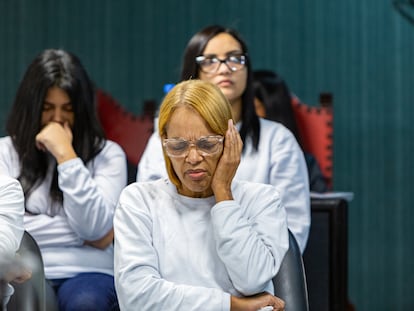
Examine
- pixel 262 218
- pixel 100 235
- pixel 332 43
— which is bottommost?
pixel 100 235

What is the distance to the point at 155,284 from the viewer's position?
1747 millimetres

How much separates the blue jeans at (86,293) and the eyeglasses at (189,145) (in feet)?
1.85

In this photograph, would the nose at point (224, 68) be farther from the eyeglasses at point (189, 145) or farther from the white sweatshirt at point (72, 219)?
the eyeglasses at point (189, 145)

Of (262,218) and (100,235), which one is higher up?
(262,218)

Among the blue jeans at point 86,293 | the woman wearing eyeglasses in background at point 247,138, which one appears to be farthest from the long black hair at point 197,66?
the blue jeans at point 86,293

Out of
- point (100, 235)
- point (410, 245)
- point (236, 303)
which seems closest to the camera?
point (236, 303)

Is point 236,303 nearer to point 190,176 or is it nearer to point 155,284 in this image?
point 155,284

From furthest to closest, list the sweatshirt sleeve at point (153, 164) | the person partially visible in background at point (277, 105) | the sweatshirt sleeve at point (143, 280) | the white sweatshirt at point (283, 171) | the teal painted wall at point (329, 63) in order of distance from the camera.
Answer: the teal painted wall at point (329, 63) → the person partially visible in background at point (277, 105) → the sweatshirt sleeve at point (153, 164) → the white sweatshirt at point (283, 171) → the sweatshirt sleeve at point (143, 280)

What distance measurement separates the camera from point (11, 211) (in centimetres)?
189

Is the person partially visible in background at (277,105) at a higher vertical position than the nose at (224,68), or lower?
lower

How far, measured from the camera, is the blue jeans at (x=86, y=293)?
2191mm

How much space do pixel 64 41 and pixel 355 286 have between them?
6.77 feet

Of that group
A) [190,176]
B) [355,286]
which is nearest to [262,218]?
[190,176]

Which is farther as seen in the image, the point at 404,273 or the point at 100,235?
the point at 404,273
